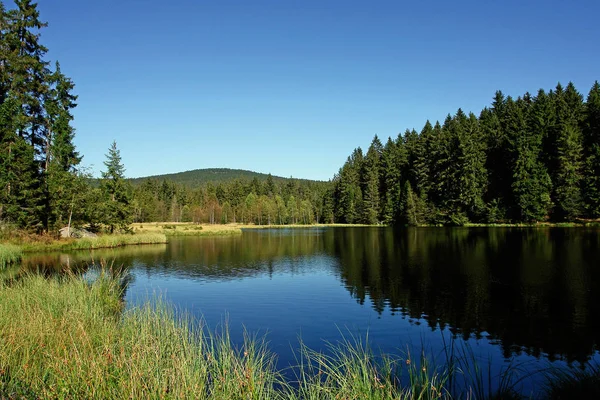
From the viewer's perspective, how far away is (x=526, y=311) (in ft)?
53.9

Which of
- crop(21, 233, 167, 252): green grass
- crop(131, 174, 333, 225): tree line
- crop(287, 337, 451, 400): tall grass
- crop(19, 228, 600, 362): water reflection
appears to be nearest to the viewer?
crop(287, 337, 451, 400): tall grass

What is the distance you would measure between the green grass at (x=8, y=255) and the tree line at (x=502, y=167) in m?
68.8

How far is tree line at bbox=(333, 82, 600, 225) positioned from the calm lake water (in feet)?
104

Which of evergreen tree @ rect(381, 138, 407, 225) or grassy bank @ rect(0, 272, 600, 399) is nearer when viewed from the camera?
grassy bank @ rect(0, 272, 600, 399)

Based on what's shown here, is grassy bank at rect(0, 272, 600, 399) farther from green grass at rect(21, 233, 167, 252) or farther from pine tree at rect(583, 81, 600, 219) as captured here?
pine tree at rect(583, 81, 600, 219)

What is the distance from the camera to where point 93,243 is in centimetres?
4538

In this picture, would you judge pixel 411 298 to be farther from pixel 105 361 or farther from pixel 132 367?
pixel 105 361

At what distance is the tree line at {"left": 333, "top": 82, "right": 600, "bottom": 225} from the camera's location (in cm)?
6494

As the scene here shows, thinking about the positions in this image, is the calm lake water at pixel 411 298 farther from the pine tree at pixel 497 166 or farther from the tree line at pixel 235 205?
the tree line at pixel 235 205

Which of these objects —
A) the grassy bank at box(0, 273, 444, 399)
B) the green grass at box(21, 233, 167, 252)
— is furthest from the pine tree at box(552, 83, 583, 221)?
the grassy bank at box(0, 273, 444, 399)

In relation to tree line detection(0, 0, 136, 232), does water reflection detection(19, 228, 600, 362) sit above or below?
below

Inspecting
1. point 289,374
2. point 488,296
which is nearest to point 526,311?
point 488,296

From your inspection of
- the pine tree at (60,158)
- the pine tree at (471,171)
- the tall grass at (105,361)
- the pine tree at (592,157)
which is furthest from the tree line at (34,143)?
the pine tree at (592,157)

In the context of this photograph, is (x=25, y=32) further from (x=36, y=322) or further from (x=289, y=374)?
(x=289, y=374)
